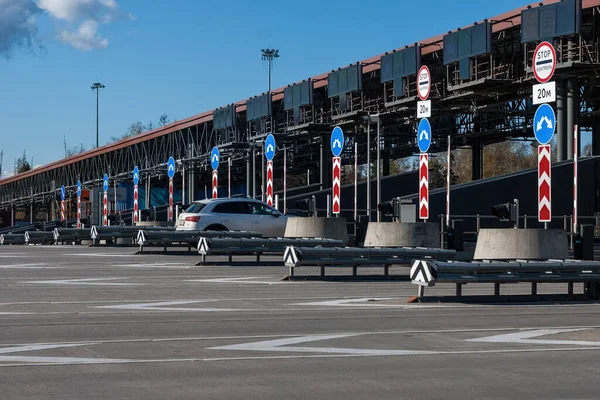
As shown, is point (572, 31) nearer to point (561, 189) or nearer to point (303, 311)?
point (561, 189)

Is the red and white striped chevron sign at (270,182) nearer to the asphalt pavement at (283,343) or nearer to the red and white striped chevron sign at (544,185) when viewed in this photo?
the asphalt pavement at (283,343)

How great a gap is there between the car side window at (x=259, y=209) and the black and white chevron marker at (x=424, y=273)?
56.7 feet

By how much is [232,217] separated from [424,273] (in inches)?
681

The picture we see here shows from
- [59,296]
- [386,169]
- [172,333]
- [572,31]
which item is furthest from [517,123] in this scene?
[172,333]

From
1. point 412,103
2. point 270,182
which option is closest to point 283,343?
point 270,182

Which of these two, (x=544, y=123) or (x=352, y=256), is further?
(x=352, y=256)

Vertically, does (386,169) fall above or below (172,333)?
above

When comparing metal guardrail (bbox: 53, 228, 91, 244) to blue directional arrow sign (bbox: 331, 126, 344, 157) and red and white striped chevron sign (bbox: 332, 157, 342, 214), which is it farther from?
blue directional arrow sign (bbox: 331, 126, 344, 157)

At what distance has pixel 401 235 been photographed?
23234 millimetres

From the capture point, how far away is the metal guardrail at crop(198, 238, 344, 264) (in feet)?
82.2

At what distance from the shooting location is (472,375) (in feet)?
28.6

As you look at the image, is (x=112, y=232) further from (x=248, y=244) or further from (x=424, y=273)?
(x=424, y=273)

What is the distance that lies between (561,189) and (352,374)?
33487 millimetres

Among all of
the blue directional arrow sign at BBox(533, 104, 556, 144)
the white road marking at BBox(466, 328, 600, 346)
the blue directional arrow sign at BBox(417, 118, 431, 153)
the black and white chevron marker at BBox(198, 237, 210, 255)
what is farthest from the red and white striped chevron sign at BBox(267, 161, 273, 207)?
the white road marking at BBox(466, 328, 600, 346)
